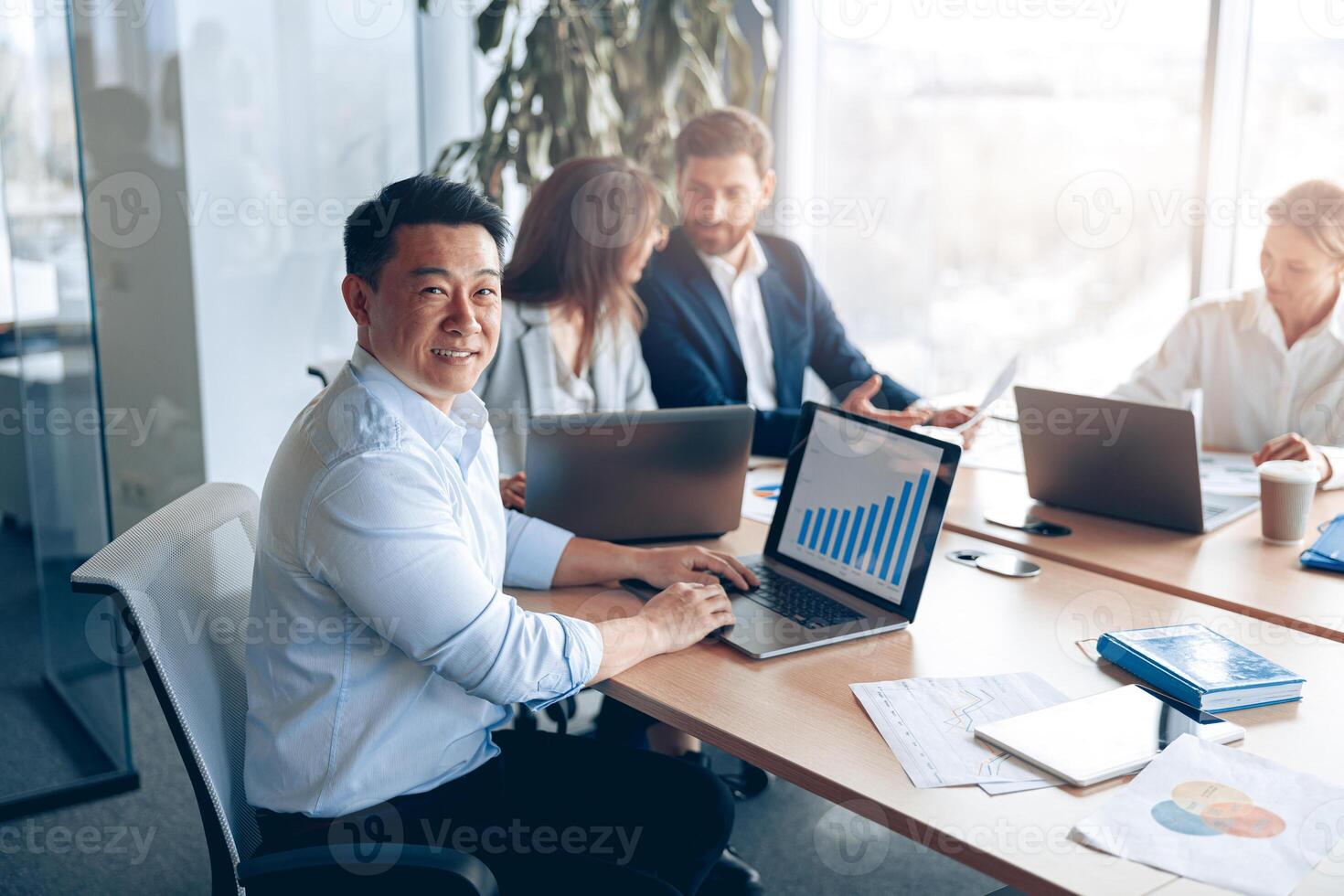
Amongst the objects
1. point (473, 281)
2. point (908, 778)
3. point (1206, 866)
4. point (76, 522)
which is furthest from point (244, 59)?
point (1206, 866)

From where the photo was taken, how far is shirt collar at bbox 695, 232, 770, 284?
2998 mm

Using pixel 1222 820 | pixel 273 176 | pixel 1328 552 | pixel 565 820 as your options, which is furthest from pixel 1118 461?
pixel 273 176

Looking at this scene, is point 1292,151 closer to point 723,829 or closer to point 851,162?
point 851,162

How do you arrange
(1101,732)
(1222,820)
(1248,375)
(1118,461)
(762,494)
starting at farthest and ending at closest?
1. (1248,375)
2. (762,494)
3. (1118,461)
4. (1101,732)
5. (1222,820)

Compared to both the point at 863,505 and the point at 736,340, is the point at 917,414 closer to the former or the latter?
the point at 736,340

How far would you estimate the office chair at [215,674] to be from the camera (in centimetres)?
124

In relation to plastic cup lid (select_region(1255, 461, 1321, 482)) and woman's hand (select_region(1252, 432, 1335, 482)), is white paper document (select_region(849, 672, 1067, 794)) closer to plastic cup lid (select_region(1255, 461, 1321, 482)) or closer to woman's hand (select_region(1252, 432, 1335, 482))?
plastic cup lid (select_region(1255, 461, 1321, 482))

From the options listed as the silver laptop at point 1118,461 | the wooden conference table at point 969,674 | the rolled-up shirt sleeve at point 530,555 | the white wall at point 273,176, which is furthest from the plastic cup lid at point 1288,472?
the white wall at point 273,176

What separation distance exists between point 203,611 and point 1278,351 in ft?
7.93

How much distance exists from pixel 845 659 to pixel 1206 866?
22.8 inches

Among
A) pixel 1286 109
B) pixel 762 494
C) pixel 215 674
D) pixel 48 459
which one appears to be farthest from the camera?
pixel 1286 109

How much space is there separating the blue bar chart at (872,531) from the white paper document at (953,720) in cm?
25

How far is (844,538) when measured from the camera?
5.97ft

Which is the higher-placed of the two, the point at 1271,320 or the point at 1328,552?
the point at 1271,320
